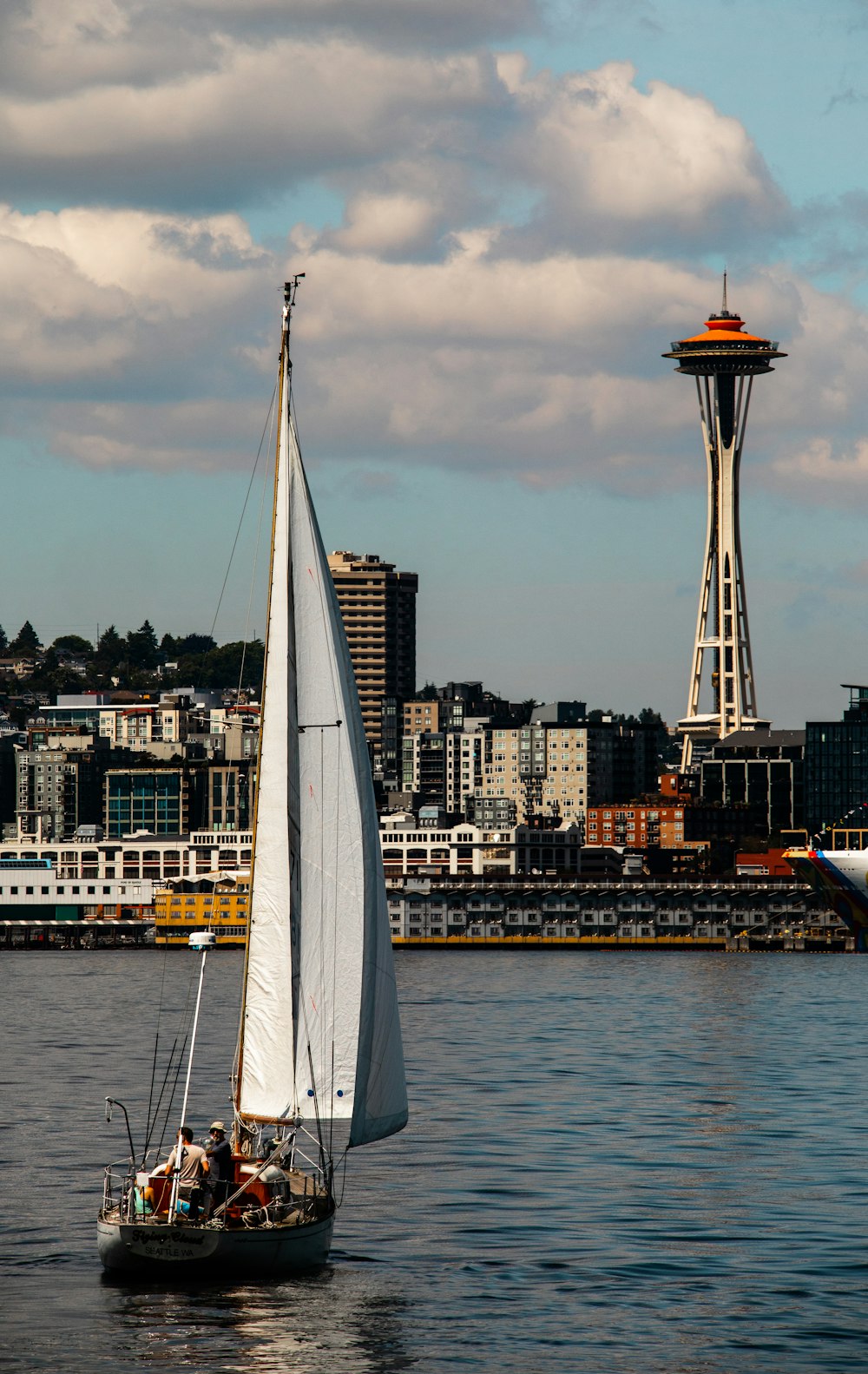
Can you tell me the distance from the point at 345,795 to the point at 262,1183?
19.7ft

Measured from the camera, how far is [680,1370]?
30.8 meters

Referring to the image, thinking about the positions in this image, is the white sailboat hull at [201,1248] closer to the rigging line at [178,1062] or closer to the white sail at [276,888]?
the white sail at [276,888]

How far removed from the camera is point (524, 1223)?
1630 inches

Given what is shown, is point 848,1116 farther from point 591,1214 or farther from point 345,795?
point 345,795

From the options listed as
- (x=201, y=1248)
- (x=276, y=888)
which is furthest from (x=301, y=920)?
(x=201, y=1248)

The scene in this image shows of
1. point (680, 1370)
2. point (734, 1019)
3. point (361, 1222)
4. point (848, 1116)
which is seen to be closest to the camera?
point (680, 1370)

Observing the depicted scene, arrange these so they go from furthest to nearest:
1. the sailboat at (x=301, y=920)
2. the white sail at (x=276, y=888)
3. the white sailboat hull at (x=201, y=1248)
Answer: the white sail at (x=276, y=888)
the sailboat at (x=301, y=920)
the white sailboat hull at (x=201, y=1248)

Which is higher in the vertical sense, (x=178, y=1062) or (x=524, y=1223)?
(x=524, y=1223)

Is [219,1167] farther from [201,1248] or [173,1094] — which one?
[173,1094]

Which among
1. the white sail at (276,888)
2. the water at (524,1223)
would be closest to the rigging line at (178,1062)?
the water at (524,1223)

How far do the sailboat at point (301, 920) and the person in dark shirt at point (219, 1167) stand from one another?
1.00 feet

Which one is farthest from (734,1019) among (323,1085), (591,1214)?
(323,1085)

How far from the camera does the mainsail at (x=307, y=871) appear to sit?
3488cm

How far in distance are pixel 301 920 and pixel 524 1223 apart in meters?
9.53
